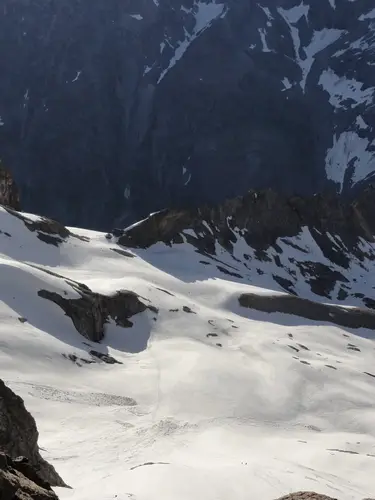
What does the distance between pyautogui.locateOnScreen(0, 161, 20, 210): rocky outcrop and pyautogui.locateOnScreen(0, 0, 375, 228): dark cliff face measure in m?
66.6

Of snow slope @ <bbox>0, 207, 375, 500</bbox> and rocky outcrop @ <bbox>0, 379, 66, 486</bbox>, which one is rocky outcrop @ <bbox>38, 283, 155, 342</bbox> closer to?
snow slope @ <bbox>0, 207, 375, 500</bbox>

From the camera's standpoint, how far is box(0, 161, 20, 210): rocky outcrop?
269 feet

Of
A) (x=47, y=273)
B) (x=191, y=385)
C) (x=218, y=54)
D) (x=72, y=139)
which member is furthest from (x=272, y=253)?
(x=218, y=54)

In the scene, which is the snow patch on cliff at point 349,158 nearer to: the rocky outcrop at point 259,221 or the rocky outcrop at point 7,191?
the rocky outcrop at point 259,221

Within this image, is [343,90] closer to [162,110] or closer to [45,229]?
[162,110]

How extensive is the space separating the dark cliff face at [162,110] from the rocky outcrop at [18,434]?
133 meters

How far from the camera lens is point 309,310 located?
68.1 m

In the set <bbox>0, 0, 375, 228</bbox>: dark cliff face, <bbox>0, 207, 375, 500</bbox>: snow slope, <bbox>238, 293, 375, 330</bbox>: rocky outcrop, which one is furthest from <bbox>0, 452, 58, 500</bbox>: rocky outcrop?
<bbox>0, 0, 375, 228</bbox>: dark cliff face

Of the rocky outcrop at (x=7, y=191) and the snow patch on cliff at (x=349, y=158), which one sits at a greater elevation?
the snow patch on cliff at (x=349, y=158)

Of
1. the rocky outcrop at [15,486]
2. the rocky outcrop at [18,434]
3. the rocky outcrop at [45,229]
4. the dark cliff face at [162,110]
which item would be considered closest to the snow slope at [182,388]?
the rocky outcrop at [45,229]

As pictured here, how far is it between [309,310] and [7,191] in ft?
133

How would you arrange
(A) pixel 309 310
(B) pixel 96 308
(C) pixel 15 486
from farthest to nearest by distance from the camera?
1. (A) pixel 309 310
2. (B) pixel 96 308
3. (C) pixel 15 486

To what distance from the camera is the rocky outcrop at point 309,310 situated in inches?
2605

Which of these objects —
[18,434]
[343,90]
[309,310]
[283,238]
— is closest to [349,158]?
[343,90]
